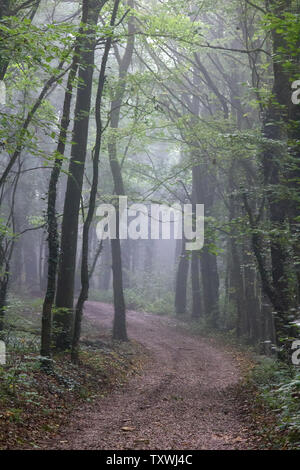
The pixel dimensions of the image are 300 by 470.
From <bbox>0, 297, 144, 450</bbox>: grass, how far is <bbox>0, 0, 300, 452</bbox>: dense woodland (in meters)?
0.50

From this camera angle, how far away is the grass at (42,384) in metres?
6.38

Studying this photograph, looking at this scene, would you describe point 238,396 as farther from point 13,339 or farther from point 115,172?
point 115,172

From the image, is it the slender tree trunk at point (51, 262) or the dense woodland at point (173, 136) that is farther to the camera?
the slender tree trunk at point (51, 262)

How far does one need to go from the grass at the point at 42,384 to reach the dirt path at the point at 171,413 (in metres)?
0.33

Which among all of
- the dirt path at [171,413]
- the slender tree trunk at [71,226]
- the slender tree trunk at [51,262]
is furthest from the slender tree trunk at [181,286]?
the slender tree trunk at [51,262]

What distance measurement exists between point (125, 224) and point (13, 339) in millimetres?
26976

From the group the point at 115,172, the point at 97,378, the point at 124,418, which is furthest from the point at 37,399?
the point at 115,172

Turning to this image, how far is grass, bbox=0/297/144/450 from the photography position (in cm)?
638

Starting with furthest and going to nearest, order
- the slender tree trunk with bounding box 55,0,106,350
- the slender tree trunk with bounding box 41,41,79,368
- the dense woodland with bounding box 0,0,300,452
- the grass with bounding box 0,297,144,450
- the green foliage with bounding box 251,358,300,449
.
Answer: the slender tree trunk with bounding box 55,0,106,350, the slender tree trunk with bounding box 41,41,79,368, the dense woodland with bounding box 0,0,300,452, the grass with bounding box 0,297,144,450, the green foliage with bounding box 251,358,300,449

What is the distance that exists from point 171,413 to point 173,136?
→ 13932 mm

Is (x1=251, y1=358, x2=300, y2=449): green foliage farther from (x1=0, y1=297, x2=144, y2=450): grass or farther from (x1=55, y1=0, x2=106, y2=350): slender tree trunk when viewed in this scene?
(x1=55, y1=0, x2=106, y2=350): slender tree trunk

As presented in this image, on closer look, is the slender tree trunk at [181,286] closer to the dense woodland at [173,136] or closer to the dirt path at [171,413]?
the dense woodland at [173,136]

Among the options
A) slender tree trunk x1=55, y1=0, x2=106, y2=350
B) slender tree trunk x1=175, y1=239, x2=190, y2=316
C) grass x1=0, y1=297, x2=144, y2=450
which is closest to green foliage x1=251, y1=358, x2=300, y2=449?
grass x1=0, y1=297, x2=144, y2=450

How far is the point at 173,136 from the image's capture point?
19594 mm
